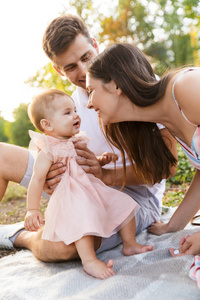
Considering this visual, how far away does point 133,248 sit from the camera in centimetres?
224

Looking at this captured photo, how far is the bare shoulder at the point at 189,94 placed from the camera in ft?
6.02

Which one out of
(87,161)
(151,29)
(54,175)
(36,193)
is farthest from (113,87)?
(151,29)

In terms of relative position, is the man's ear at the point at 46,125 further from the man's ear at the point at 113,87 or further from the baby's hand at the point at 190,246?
the baby's hand at the point at 190,246

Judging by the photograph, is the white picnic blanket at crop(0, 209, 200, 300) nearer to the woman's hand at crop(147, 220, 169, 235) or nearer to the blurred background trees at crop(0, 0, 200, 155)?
the woman's hand at crop(147, 220, 169, 235)

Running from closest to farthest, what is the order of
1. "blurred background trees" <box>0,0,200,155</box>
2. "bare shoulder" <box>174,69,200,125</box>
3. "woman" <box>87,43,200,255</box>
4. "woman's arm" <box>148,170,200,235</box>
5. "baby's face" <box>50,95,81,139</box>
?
1. "bare shoulder" <box>174,69,200,125</box>
2. "woman" <box>87,43,200,255</box>
3. "baby's face" <box>50,95,81,139</box>
4. "woman's arm" <box>148,170,200,235</box>
5. "blurred background trees" <box>0,0,200,155</box>

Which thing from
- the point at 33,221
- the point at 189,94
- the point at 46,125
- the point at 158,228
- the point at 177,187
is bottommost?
the point at 177,187

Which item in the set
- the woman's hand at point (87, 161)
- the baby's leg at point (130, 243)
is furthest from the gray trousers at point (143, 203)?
the woman's hand at point (87, 161)

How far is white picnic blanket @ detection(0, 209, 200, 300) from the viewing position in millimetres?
1593

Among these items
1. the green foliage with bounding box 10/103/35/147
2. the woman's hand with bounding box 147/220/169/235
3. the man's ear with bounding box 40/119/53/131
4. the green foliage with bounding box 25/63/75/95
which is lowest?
the green foliage with bounding box 10/103/35/147

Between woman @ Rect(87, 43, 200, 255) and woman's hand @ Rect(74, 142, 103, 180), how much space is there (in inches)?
9.5

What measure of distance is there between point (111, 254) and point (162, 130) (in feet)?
3.12

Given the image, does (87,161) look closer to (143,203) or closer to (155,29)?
(143,203)

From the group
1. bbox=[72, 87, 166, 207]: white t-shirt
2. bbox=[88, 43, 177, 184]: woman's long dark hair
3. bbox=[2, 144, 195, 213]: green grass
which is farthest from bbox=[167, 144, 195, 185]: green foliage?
bbox=[88, 43, 177, 184]: woman's long dark hair

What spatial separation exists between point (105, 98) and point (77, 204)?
0.66 m
